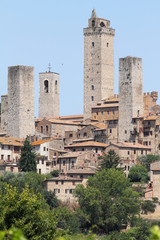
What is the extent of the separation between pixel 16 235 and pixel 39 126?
71.7 m

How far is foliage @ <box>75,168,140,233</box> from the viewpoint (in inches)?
2749

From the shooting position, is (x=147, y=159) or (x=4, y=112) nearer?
(x=147, y=159)

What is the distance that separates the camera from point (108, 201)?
2793 inches

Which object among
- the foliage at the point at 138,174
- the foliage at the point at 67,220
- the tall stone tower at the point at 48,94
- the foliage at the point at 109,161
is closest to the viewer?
the foliage at the point at 67,220

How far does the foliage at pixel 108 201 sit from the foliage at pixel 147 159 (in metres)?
8.74

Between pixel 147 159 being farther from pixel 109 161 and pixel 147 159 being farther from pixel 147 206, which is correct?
pixel 147 206

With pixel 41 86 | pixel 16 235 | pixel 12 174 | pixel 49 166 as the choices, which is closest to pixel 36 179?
pixel 12 174

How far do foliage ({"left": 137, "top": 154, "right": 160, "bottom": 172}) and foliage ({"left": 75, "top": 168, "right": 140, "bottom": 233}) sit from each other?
8.74 m

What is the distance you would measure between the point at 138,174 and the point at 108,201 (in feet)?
28.3

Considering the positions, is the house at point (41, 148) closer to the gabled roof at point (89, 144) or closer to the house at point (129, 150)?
the gabled roof at point (89, 144)

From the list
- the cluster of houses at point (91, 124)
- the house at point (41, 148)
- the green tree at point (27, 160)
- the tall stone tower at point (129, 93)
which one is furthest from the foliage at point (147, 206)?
the tall stone tower at point (129, 93)

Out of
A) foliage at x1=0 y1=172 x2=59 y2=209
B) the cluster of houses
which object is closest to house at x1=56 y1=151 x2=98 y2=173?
the cluster of houses

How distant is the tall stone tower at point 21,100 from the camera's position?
93556mm


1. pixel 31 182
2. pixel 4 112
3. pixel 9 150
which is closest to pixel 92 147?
pixel 9 150
